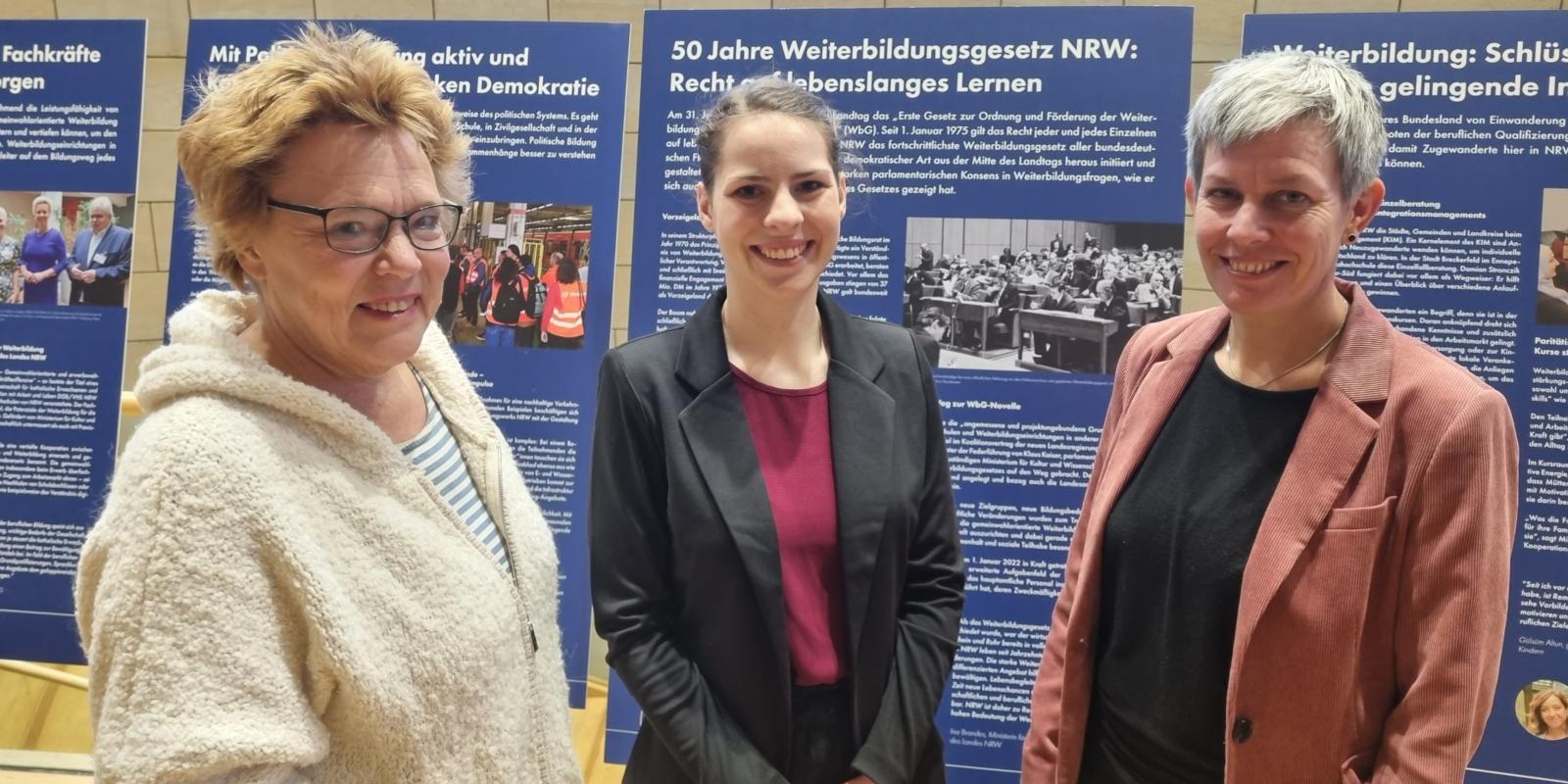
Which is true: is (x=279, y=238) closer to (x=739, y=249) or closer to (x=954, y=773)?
(x=739, y=249)

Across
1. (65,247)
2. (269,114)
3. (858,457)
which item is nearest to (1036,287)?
(858,457)

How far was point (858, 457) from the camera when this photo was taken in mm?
1610

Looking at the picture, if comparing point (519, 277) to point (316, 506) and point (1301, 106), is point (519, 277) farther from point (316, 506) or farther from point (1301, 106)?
point (1301, 106)

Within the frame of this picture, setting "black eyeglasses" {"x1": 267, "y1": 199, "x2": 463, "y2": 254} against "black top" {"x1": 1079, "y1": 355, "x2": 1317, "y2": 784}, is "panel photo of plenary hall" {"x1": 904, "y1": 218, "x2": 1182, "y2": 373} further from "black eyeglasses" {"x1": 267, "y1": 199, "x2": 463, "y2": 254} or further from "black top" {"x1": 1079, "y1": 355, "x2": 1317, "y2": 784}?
"black eyeglasses" {"x1": 267, "y1": 199, "x2": 463, "y2": 254}

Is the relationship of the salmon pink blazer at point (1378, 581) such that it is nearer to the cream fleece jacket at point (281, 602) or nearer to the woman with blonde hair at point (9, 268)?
the cream fleece jacket at point (281, 602)

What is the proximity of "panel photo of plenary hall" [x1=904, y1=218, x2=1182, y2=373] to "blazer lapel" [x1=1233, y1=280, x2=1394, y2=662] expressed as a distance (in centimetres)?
95

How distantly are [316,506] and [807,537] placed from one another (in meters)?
0.71

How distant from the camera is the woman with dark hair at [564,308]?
2.53 metres

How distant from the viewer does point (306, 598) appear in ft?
3.53

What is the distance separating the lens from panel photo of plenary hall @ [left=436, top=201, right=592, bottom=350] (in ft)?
8.33

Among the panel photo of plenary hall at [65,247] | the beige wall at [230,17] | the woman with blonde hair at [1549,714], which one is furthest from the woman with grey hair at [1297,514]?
the panel photo of plenary hall at [65,247]

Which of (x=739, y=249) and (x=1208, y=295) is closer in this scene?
(x=739, y=249)

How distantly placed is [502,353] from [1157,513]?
1656mm

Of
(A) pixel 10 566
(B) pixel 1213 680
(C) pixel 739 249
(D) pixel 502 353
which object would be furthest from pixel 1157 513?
(A) pixel 10 566
